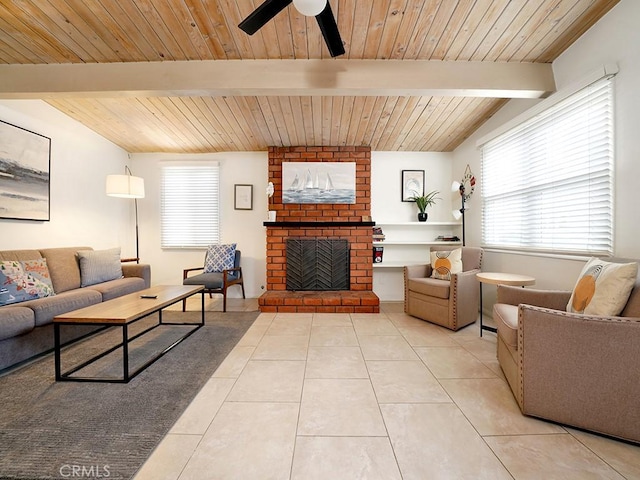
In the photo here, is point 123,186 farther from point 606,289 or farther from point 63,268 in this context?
point 606,289

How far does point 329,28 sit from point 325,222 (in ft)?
8.60

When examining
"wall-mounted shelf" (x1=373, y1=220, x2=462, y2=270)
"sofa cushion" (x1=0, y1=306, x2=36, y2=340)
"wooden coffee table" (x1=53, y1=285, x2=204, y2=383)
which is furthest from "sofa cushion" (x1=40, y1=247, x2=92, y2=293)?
"wall-mounted shelf" (x1=373, y1=220, x2=462, y2=270)

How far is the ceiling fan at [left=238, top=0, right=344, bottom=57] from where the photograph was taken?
53.6 inches

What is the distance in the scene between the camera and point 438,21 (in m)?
1.97

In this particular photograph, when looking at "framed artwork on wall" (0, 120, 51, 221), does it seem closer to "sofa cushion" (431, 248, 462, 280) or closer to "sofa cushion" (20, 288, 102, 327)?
"sofa cushion" (20, 288, 102, 327)

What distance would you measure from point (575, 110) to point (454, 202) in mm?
→ 2073

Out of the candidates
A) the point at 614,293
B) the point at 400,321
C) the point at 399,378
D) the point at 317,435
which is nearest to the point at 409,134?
the point at 400,321

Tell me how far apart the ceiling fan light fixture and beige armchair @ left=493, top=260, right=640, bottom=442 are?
200cm

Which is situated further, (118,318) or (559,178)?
(559,178)

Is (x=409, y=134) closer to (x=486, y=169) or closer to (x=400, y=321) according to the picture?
(x=486, y=169)

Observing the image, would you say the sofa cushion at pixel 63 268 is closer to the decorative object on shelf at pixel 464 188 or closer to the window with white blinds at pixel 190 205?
the window with white blinds at pixel 190 205

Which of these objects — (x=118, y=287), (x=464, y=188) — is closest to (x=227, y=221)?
(x=118, y=287)

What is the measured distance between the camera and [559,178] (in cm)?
235

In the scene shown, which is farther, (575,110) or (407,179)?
(407,179)
